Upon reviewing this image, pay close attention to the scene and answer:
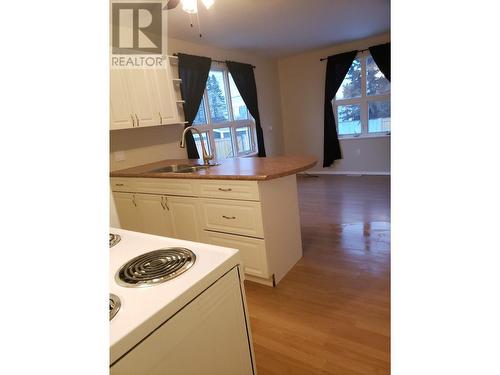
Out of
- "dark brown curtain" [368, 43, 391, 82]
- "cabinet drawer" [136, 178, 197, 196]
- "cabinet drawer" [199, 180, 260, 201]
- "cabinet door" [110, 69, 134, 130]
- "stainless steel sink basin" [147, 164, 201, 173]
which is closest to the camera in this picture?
"cabinet drawer" [199, 180, 260, 201]

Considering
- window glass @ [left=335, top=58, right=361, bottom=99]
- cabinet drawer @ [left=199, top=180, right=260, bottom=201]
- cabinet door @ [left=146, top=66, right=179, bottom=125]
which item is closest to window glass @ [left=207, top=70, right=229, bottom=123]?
cabinet door @ [left=146, top=66, right=179, bottom=125]

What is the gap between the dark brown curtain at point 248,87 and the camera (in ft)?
14.2

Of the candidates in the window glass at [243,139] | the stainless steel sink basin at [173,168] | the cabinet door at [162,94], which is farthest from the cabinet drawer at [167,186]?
the window glass at [243,139]

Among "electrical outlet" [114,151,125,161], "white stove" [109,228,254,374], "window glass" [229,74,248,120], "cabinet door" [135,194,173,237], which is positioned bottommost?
"cabinet door" [135,194,173,237]

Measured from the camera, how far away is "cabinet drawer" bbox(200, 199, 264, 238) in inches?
72.7

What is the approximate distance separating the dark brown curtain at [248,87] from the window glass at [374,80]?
1981 mm

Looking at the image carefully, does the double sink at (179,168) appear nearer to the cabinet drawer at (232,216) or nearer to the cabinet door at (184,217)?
the cabinet door at (184,217)

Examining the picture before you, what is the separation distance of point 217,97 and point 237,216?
288 centimetres

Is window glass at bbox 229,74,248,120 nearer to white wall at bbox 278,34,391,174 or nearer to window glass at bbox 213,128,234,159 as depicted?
window glass at bbox 213,128,234,159

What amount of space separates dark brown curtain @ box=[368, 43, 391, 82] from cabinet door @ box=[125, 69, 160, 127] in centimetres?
362
